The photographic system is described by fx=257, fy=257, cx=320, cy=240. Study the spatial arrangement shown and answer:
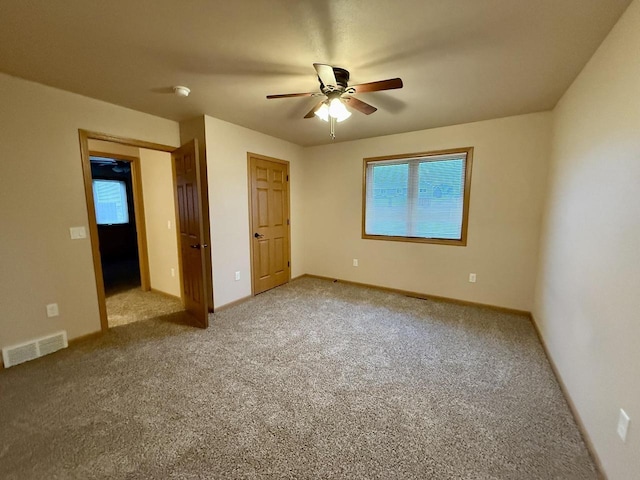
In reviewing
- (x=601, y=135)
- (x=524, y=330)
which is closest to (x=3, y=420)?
(x=601, y=135)

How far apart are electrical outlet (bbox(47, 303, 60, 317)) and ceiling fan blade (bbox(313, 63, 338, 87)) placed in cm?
317

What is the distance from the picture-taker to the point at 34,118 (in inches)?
89.7

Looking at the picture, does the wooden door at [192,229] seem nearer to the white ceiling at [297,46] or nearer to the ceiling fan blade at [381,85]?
the white ceiling at [297,46]

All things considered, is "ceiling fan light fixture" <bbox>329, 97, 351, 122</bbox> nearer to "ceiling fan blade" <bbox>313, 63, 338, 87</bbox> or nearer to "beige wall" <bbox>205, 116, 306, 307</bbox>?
"ceiling fan blade" <bbox>313, 63, 338, 87</bbox>

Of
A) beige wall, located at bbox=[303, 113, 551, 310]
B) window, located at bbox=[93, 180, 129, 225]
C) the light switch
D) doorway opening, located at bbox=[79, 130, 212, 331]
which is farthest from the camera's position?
window, located at bbox=[93, 180, 129, 225]

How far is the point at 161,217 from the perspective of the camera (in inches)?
148

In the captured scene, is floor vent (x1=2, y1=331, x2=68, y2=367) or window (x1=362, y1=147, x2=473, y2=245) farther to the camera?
window (x1=362, y1=147, x2=473, y2=245)

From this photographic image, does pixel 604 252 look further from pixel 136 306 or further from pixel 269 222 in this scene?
pixel 136 306

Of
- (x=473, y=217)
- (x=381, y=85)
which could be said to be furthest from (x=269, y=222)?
(x=473, y=217)

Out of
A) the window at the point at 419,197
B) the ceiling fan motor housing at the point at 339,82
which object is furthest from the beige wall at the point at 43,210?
the window at the point at 419,197

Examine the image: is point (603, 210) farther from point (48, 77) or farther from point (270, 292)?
point (48, 77)

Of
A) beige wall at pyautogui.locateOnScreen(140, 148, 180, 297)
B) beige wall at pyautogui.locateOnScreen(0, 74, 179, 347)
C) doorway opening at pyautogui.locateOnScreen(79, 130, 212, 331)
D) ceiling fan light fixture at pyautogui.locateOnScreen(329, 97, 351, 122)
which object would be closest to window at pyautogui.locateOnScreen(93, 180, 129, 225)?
doorway opening at pyautogui.locateOnScreen(79, 130, 212, 331)

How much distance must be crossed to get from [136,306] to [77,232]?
140 centimetres

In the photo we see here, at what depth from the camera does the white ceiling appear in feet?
4.62
